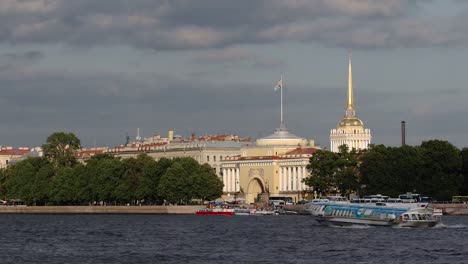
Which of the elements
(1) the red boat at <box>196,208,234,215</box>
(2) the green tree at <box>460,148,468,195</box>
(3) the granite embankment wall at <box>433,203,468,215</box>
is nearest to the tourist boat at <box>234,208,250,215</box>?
(1) the red boat at <box>196,208,234,215</box>

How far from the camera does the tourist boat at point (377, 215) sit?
7838 cm

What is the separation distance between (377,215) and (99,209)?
166 feet

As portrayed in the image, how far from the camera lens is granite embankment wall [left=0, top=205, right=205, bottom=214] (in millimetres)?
118375

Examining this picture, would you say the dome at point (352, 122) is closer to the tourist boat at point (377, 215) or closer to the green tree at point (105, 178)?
the green tree at point (105, 178)

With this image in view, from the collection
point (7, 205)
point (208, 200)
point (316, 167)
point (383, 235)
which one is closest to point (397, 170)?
point (316, 167)

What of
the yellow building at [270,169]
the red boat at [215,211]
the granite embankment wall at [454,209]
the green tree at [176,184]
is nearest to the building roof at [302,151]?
the yellow building at [270,169]

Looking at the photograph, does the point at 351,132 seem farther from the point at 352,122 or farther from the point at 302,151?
the point at 302,151

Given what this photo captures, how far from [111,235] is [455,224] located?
20.9 metres

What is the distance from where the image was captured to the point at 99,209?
12644cm

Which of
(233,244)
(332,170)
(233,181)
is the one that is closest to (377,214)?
(233,244)

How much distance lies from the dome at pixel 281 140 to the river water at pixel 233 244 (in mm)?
56868

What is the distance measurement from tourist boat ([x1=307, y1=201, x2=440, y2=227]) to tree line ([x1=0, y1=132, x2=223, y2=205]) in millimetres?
37276

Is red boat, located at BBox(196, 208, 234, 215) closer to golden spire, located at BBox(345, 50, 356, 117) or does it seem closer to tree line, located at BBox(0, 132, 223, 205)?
tree line, located at BBox(0, 132, 223, 205)

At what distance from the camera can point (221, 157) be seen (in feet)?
499
